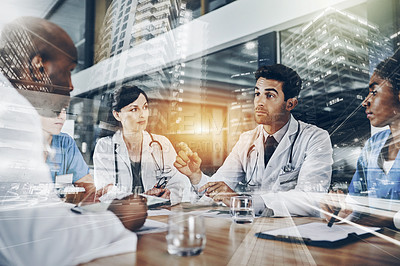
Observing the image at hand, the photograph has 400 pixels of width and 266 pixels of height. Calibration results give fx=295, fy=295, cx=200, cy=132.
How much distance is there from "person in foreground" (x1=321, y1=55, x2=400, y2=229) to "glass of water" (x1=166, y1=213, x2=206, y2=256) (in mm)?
1171

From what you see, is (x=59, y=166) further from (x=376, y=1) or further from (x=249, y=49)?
(x=376, y=1)

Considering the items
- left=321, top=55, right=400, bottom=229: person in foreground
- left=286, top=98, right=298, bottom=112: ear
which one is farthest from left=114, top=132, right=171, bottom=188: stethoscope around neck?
left=321, top=55, right=400, bottom=229: person in foreground

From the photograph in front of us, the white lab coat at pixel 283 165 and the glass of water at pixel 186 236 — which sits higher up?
the white lab coat at pixel 283 165

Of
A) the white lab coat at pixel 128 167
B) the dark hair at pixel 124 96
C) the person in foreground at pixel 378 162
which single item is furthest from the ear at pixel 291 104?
the dark hair at pixel 124 96

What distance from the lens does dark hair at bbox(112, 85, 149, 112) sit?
189 cm

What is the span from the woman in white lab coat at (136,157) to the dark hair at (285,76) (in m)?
0.76

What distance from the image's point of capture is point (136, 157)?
1.92 metres

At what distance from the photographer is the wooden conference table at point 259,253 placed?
619 mm

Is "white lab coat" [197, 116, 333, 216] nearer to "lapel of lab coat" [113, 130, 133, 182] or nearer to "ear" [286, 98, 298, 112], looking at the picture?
"ear" [286, 98, 298, 112]

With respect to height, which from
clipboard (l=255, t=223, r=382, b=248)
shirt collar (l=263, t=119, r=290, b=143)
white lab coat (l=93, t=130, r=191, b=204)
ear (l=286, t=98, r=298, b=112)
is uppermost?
ear (l=286, t=98, r=298, b=112)

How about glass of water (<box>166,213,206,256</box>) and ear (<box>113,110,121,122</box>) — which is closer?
glass of water (<box>166,213,206,256</box>)

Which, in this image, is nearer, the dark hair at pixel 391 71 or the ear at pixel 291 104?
the dark hair at pixel 391 71

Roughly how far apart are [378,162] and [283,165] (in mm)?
515

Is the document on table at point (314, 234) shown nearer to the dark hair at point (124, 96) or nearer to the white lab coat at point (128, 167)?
the white lab coat at point (128, 167)
